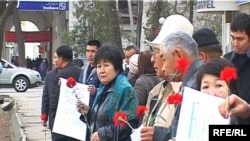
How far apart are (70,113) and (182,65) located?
2.44m

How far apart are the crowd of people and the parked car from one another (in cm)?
1994

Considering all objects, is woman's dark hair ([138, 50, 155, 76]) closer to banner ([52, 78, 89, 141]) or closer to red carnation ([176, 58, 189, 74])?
banner ([52, 78, 89, 141])

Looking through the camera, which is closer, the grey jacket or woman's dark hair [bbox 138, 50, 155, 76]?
the grey jacket

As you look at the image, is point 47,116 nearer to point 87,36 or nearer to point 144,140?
point 144,140

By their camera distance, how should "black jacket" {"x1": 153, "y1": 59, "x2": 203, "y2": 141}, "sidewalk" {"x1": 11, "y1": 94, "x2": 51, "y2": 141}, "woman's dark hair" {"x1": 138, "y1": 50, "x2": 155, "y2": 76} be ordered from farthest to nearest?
"sidewalk" {"x1": 11, "y1": 94, "x2": 51, "y2": 141}, "woman's dark hair" {"x1": 138, "y1": 50, "x2": 155, "y2": 76}, "black jacket" {"x1": 153, "y1": 59, "x2": 203, "y2": 141}

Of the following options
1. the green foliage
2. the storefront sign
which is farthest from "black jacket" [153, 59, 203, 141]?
the green foliage

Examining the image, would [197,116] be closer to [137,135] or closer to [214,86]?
[214,86]

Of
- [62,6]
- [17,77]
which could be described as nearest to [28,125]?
[17,77]

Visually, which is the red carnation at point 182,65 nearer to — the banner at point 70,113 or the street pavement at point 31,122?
the banner at point 70,113

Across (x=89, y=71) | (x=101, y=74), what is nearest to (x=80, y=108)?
(x=101, y=74)

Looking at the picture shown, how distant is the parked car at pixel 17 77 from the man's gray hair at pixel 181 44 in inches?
877

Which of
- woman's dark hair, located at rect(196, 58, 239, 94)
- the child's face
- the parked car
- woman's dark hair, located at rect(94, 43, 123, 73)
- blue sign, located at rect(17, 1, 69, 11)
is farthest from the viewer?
blue sign, located at rect(17, 1, 69, 11)

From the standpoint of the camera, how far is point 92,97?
5648mm

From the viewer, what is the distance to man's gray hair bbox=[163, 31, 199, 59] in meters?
3.80
